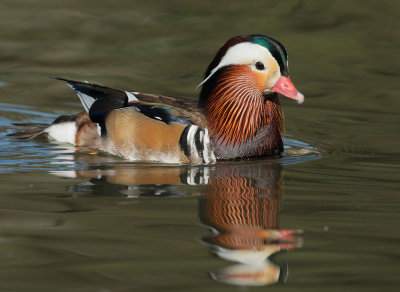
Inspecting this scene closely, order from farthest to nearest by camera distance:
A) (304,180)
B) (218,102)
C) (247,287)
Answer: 1. (218,102)
2. (304,180)
3. (247,287)

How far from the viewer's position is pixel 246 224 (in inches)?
203

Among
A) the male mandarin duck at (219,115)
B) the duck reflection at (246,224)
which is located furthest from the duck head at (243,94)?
the duck reflection at (246,224)

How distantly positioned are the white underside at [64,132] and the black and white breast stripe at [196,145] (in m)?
1.40

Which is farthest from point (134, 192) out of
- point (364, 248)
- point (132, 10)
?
point (132, 10)

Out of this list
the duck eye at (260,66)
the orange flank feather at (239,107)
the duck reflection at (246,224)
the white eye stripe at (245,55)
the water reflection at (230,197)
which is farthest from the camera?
the orange flank feather at (239,107)

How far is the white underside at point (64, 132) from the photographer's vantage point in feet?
26.8

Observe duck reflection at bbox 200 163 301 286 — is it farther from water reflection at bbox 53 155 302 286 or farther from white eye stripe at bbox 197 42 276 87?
white eye stripe at bbox 197 42 276 87

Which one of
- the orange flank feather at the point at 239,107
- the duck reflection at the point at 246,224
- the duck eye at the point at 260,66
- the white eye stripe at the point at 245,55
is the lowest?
the duck reflection at the point at 246,224

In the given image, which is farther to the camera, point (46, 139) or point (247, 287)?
point (46, 139)

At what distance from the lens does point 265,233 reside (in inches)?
196

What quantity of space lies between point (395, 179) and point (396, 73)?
181 inches

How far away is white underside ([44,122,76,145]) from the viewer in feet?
26.8

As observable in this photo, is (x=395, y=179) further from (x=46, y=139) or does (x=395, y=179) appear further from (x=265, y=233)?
(x=46, y=139)

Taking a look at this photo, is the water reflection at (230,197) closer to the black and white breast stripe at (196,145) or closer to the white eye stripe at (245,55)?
the black and white breast stripe at (196,145)
